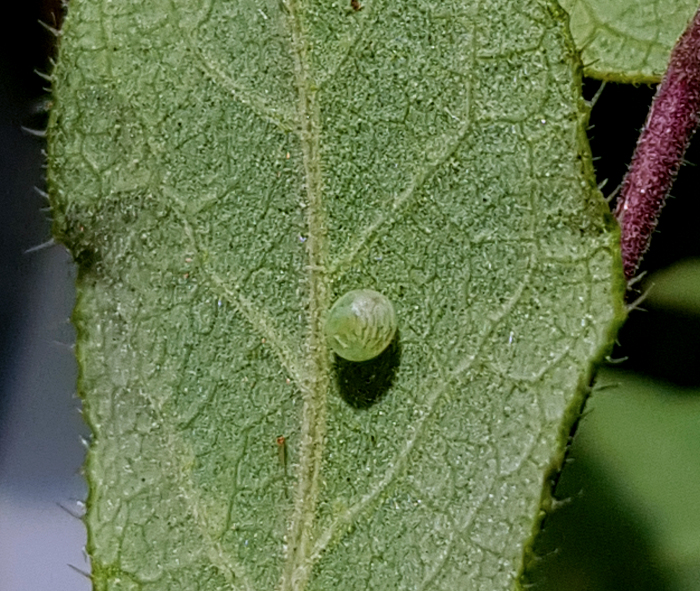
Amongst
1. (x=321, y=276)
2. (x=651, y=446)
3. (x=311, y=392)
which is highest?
(x=321, y=276)

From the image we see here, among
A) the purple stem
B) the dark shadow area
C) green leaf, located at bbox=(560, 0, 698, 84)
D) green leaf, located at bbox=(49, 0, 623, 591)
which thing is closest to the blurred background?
the dark shadow area

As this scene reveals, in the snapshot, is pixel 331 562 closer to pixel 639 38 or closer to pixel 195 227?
pixel 195 227

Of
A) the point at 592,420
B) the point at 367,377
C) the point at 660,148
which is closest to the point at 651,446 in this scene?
the point at 592,420

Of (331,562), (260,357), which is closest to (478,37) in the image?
(260,357)

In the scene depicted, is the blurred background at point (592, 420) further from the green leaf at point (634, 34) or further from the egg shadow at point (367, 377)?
the egg shadow at point (367, 377)

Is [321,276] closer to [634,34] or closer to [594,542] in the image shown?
[634,34]

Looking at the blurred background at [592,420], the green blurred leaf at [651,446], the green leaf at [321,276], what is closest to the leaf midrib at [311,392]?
the green leaf at [321,276]

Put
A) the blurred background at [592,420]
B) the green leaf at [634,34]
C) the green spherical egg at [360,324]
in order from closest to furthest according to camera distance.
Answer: the green spherical egg at [360,324]
the green leaf at [634,34]
the blurred background at [592,420]
